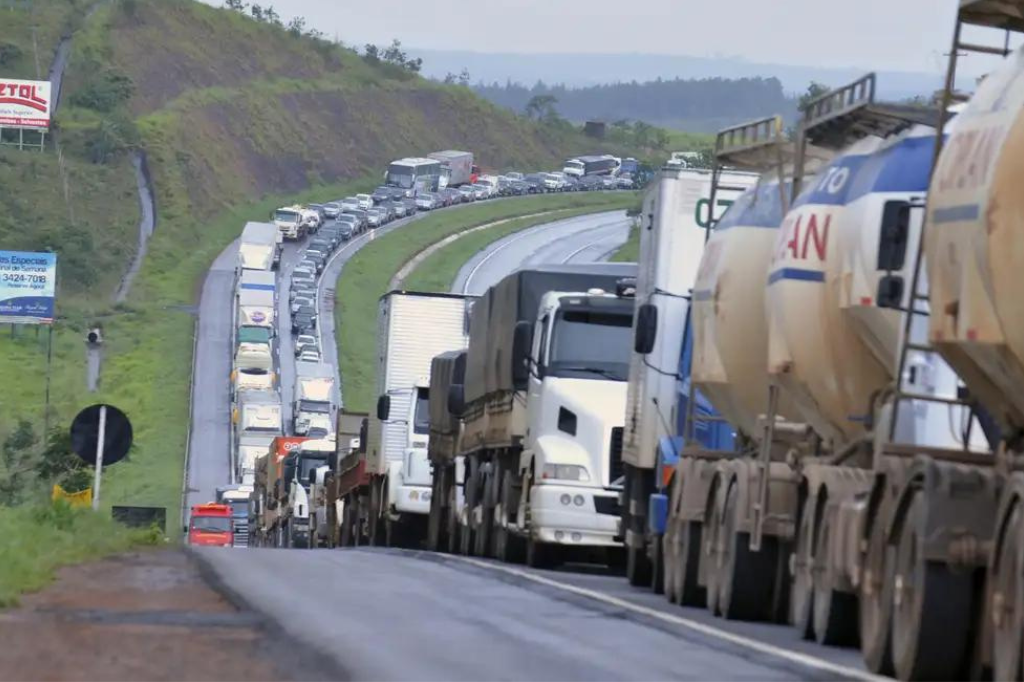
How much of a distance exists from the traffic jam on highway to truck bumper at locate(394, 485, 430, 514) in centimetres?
519

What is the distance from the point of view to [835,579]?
1488cm

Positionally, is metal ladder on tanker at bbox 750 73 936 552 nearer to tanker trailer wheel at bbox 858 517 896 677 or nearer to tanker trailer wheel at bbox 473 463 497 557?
tanker trailer wheel at bbox 858 517 896 677

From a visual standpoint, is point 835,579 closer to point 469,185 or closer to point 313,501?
point 313,501

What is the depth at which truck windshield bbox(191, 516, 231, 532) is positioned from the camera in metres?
65.1

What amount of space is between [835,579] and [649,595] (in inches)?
288

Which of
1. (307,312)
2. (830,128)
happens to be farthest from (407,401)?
(307,312)

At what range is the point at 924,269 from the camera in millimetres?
13609

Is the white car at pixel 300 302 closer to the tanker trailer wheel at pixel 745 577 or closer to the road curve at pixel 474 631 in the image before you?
the road curve at pixel 474 631

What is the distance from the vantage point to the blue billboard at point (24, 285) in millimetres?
104500

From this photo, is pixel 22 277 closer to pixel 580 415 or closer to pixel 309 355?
pixel 309 355

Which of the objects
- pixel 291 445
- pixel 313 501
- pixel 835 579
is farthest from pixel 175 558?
pixel 291 445

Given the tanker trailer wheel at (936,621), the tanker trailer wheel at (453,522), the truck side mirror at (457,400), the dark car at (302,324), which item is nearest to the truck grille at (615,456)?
the tanker trailer wheel at (453,522)

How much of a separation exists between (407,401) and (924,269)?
2890 cm

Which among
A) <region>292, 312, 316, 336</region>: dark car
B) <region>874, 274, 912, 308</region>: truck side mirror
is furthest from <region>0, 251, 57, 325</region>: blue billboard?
<region>874, 274, 912, 308</region>: truck side mirror
